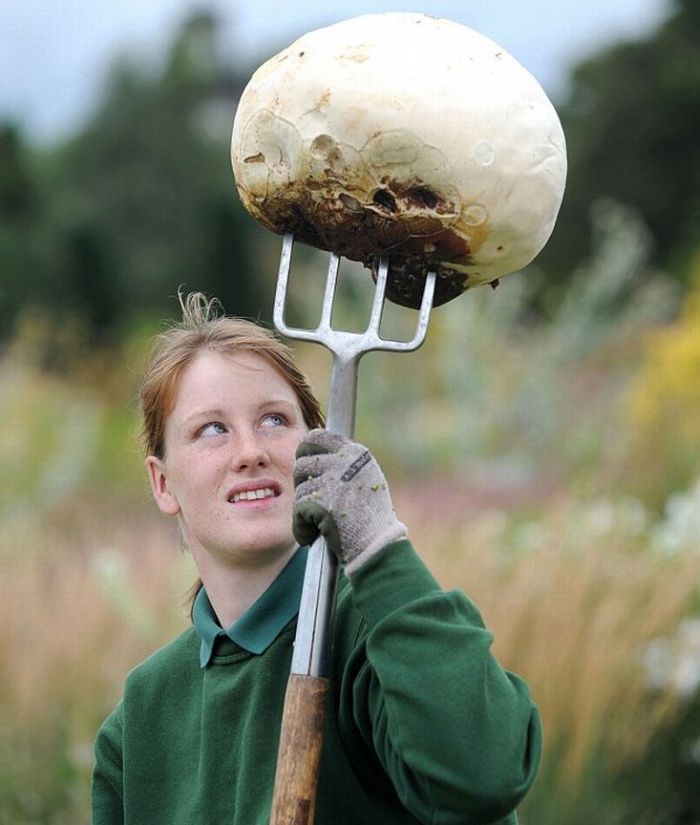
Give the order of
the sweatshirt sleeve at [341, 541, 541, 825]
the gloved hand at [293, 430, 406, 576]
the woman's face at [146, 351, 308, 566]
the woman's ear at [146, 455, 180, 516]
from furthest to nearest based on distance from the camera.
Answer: the woman's ear at [146, 455, 180, 516] → the woman's face at [146, 351, 308, 566] → the gloved hand at [293, 430, 406, 576] → the sweatshirt sleeve at [341, 541, 541, 825]

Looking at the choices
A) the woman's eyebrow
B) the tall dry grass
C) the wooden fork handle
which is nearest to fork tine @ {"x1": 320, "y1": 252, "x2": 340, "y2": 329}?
the woman's eyebrow

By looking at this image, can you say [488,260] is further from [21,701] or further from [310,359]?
[310,359]

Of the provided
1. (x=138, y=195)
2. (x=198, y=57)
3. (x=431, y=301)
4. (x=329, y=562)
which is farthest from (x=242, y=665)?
(x=198, y=57)

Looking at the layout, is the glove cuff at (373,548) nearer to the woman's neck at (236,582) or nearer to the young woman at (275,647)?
the young woman at (275,647)

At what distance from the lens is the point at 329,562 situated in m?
1.92

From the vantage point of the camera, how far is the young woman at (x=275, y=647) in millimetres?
1766

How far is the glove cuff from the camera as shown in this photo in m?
1.84

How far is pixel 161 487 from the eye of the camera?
234 cm

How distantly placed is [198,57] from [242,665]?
3436cm

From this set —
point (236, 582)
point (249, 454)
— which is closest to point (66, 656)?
point (236, 582)

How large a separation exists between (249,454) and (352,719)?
41cm

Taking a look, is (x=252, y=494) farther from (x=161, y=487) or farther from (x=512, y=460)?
(x=512, y=460)

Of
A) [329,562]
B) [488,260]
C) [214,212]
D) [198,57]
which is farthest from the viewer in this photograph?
[198,57]

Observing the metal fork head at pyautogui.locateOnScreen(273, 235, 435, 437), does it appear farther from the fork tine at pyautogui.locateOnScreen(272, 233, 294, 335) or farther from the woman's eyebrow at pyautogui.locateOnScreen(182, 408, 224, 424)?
the woman's eyebrow at pyautogui.locateOnScreen(182, 408, 224, 424)
